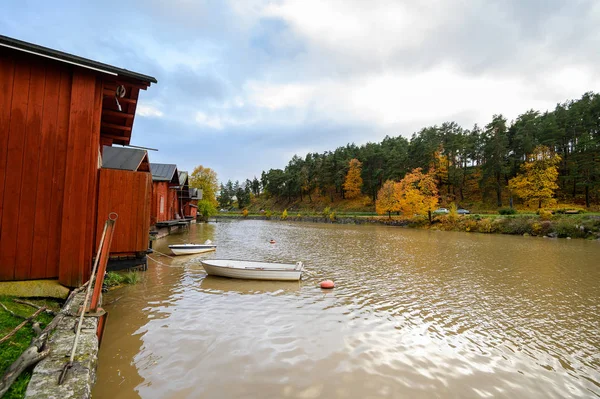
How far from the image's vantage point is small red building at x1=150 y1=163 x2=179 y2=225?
80.9 ft

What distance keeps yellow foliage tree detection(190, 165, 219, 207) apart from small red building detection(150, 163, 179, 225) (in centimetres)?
2860

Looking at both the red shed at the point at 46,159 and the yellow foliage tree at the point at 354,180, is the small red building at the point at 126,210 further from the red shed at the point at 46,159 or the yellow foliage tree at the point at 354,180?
the yellow foliage tree at the point at 354,180

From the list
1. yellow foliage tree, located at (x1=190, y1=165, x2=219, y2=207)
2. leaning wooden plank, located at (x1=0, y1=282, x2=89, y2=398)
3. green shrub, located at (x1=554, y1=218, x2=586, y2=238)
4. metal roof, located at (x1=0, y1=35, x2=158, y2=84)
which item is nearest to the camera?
leaning wooden plank, located at (x1=0, y1=282, x2=89, y2=398)

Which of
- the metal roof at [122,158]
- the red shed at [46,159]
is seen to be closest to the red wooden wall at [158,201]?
the metal roof at [122,158]

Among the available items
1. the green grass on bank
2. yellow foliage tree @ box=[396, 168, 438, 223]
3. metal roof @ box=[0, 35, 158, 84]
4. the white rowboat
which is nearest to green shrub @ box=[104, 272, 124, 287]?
the green grass on bank

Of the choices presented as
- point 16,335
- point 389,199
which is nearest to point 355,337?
point 16,335

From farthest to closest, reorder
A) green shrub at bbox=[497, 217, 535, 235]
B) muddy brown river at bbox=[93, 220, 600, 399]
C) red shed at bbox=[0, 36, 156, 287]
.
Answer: green shrub at bbox=[497, 217, 535, 235]
red shed at bbox=[0, 36, 156, 287]
muddy brown river at bbox=[93, 220, 600, 399]

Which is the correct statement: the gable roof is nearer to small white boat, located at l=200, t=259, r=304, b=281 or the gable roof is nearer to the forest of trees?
small white boat, located at l=200, t=259, r=304, b=281

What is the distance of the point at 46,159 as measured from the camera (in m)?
5.98

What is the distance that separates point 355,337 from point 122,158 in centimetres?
1433

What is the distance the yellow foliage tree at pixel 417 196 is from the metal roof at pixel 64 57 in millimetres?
39391

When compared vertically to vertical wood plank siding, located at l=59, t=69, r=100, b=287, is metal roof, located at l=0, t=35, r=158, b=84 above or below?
above

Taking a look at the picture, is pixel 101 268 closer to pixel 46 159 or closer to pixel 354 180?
pixel 46 159

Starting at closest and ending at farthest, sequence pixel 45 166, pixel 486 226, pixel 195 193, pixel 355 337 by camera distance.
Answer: pixel 45 166 < pixel 355 337 < pixel 486 226 < pixel 195 193
